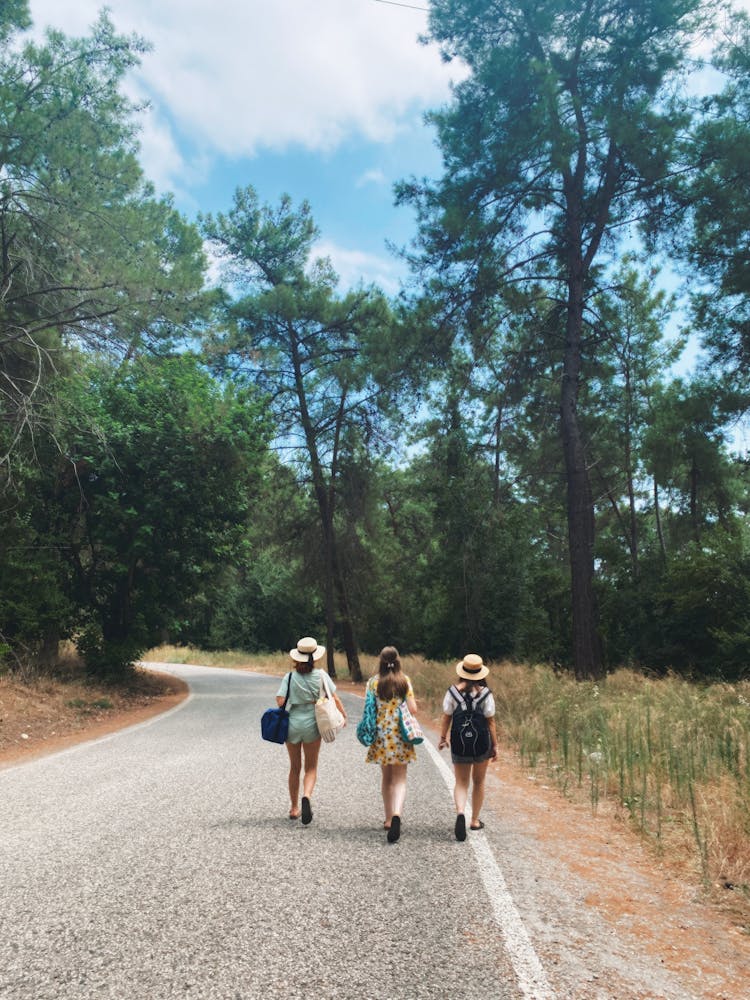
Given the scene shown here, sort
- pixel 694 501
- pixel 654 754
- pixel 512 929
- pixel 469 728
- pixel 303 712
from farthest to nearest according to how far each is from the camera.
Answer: pixel 694 501 → pixel 654 754 → pixel 303 712 → pixel 469 728 → pixel 512 929

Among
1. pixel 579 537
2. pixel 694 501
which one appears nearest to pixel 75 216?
pixel 579 537

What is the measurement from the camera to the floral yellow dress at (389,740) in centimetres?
601

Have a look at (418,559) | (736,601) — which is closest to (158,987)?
(736,601)

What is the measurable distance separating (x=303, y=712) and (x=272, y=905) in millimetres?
2414

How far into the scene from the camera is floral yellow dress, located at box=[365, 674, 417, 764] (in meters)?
6.01

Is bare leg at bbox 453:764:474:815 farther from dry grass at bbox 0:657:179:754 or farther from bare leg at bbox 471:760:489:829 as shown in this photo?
dry grass at bbox 0:657:179:754

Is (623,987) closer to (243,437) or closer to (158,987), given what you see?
(158,987)

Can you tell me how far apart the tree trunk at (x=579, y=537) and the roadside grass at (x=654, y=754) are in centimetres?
71

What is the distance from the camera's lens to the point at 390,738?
6078 mm

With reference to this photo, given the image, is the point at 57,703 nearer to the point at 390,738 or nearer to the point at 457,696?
the point at 390,738

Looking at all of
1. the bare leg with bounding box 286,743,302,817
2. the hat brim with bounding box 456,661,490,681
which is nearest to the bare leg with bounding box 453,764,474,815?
the hat brim with bounding box 456,661,490,681

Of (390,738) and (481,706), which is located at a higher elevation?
(481,706)

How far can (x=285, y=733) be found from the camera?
640 cm

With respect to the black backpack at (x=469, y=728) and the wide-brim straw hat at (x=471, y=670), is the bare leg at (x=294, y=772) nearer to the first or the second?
the black backpack at (x=469, y=728)
